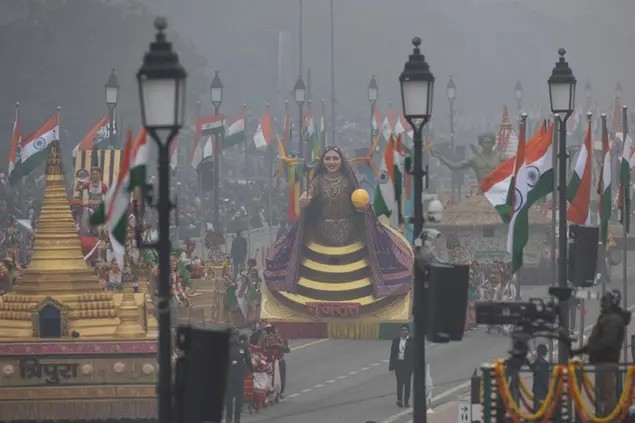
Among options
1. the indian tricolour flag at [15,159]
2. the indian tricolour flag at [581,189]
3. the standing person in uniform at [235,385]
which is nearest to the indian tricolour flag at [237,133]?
the indian tricolour flag at [15,159]

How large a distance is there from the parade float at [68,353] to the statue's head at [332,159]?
11756 mm

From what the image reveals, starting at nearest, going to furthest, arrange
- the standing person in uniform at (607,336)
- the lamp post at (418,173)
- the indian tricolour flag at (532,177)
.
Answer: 1. the standing person in uniform at (607,336)
2. the lamp post at (418,173)
3. the indian tricolour flag at (532,177)

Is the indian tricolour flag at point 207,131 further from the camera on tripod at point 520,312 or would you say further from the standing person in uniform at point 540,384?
the camera on tripod at point 520,312

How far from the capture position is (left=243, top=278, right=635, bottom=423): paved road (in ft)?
114

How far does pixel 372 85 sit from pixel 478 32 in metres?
103

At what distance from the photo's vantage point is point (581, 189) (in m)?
34.6

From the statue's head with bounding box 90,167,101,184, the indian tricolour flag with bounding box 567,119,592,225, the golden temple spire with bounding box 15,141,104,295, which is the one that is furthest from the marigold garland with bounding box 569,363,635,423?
the statue's head with bounding box 90,167,101,184

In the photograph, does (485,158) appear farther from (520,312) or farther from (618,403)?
(520,312)

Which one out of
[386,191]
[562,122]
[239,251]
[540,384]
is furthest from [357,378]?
[239,251]

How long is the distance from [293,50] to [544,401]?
122m

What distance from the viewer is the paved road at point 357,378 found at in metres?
34.9

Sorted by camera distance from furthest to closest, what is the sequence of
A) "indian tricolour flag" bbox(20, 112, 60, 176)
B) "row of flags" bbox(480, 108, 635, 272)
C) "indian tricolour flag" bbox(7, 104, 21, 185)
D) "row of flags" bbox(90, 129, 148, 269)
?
"indian tricolour flag" bbox(7, 104, 21, 185)
"indian tricolour flag" bbox(20, 112, 60, 176)
"row of flags" bbox(480, 108, 635, 272)
"row of flags" bbox(90, 129, 148, 269)

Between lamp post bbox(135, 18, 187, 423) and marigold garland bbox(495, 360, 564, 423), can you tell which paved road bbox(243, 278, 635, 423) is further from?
lamp post bbox(135, 18, 187, 423)

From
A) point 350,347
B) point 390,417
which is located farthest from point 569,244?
point 350,347
